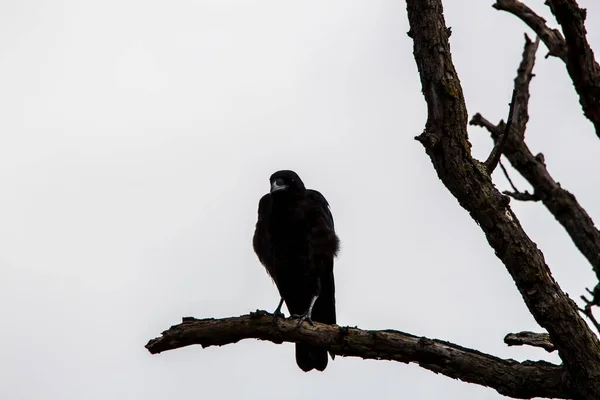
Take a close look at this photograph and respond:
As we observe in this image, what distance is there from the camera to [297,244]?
8453 millimetres

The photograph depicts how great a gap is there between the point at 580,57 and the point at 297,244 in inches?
176

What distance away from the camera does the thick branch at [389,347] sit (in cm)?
529

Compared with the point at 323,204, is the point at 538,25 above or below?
below

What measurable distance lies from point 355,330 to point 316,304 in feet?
11.0

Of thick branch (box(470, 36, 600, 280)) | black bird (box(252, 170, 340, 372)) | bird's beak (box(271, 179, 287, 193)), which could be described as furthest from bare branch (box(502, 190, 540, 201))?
bird's beak (box(271, 179, 287, 193))

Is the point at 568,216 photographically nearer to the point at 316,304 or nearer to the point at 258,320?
the point at 258,320

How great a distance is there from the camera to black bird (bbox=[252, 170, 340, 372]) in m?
8.44

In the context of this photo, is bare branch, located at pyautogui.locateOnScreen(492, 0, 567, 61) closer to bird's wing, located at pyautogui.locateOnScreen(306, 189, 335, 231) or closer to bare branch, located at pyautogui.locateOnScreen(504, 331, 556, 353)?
bare branch, located at pyautogui.locateOnScreen(504, 331, 556, 353)

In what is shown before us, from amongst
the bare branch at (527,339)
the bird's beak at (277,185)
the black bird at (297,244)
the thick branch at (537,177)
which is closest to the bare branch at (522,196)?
the thick branch at (537,177)

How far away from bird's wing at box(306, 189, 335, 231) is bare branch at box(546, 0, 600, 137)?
443 centimetres

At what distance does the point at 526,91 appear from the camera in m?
6.11

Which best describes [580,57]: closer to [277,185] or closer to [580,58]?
[580,58]

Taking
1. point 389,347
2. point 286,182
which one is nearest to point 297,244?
point 286,182

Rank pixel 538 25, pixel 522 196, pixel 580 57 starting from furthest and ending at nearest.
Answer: pixel 522 196
pixel 538 25
pixel 580 57
